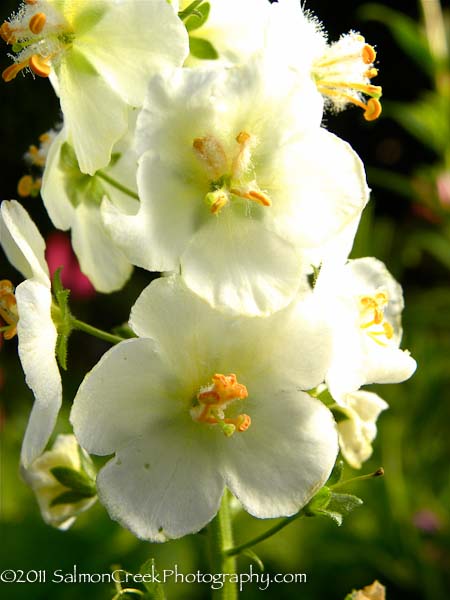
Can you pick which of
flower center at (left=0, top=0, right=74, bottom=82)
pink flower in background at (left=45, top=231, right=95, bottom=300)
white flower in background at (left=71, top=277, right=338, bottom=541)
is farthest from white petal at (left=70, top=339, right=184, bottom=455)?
pink flower in background at (left=45, top=231, right=95, bottom=300)

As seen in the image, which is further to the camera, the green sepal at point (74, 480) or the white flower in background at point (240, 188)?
the green sepal at point (74, 480)

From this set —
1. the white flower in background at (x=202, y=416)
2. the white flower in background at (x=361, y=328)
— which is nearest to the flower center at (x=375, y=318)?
the white flower in background at (x=361, y=328)

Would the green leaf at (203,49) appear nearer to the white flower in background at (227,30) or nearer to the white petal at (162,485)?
the white flower in background at (227,30)

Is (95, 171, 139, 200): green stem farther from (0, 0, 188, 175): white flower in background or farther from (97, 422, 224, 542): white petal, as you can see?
(97, 422, 224, 542): white petal

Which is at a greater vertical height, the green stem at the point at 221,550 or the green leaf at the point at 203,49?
the green leaf at the point at 203,49

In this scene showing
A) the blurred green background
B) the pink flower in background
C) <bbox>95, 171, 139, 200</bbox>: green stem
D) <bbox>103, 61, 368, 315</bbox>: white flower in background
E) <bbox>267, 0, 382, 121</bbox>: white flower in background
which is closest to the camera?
<bbox>103, 61, 368, 315</bbox>: white flower in background

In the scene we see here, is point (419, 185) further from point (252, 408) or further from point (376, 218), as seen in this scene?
point (252, 408)

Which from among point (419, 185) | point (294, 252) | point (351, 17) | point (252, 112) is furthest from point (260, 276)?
point (351, 17)
